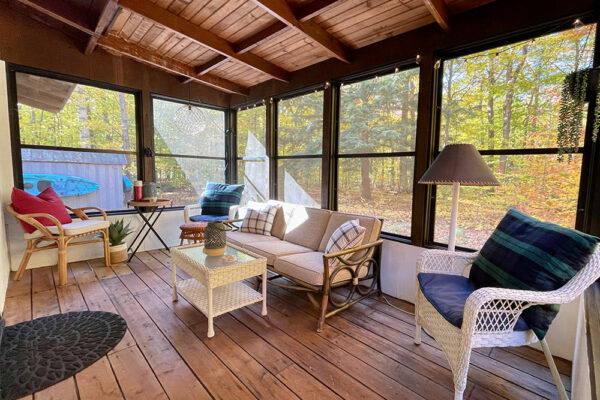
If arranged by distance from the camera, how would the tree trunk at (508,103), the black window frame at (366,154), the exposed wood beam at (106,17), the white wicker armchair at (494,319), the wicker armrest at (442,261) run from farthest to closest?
the black window frame at (366,154), the exposed wood beam at (106,17), the tree trunk at (508,103), the wicker armrest at (442,261), the white wicker armchair at (494,319)

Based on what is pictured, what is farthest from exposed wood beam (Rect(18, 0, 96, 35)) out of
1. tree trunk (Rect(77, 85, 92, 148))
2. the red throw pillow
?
the red throw pillow

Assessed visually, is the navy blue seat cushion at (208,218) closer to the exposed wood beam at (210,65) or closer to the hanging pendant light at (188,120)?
the hanging pendant light at (188,120)

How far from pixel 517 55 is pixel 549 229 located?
4.75ft

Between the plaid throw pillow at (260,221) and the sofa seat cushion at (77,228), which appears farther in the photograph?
the plaid throw pillow at (260,221)

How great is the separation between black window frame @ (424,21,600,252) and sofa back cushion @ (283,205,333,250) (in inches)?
41.5

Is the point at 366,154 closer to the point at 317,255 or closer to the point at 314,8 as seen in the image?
the point at 317,255

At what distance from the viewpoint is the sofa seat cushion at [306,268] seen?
7.26 feet

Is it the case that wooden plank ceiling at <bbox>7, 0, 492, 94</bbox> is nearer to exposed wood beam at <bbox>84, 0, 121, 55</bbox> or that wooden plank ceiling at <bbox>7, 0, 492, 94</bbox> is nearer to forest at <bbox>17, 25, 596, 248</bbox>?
exposed wood beam at <bbox>84, 0, 121, 55</bbox>

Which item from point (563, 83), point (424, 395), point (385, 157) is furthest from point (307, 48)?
point (424, 395)

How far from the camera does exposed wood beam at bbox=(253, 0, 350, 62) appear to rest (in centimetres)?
221

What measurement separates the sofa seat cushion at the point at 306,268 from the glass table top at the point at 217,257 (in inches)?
11.5

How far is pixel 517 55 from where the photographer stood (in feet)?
6.89

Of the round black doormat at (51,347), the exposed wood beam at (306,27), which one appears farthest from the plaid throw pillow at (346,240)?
the exposed wood beam at (306,27)

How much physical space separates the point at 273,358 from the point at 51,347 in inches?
59.6
